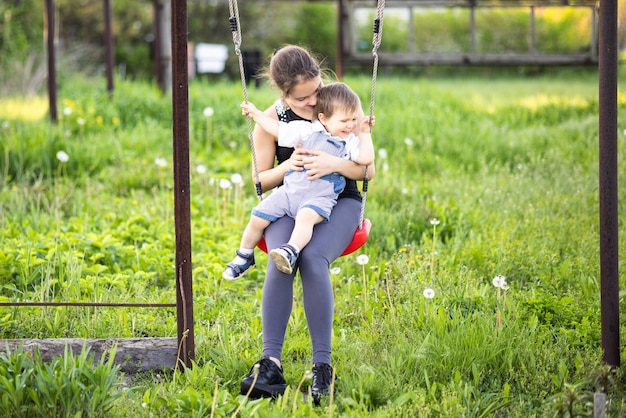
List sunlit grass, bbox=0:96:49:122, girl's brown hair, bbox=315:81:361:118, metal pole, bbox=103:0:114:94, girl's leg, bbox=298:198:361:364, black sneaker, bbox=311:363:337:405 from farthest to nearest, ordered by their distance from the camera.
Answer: metal pole, bbox=103:0:114:94, sunlit grass, bbox=0:96:49:122, girl's brown hair, bbox=315:81:361:118, girl's leg, bbox=298:198:361:364, black sneaker, bbox=311:363:337:405

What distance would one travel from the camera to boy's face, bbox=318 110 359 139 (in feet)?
11.3

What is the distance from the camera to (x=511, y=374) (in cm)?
326

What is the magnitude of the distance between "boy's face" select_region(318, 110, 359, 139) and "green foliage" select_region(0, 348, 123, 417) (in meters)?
1.29

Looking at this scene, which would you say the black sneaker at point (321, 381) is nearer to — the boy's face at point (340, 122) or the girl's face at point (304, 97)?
the boy's face at point (340, 122)

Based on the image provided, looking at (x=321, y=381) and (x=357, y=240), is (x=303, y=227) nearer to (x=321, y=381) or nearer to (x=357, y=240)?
(x=357, y=240)

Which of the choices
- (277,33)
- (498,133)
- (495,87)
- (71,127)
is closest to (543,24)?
(495,87)

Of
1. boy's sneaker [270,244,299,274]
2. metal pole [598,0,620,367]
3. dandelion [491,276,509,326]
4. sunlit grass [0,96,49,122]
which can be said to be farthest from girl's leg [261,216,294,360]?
sunlit grass [0,96,49,122]

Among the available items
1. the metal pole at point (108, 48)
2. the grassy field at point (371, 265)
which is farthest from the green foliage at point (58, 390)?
the metal pole at point (108, 48)

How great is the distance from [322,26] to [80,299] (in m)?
17.3

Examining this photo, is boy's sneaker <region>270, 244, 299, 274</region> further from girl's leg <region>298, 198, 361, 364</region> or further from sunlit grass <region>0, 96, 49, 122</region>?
sunlit grass <region>0, 96, 49, 122</region>

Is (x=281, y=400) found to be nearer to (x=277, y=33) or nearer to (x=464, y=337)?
(x=464, y=337)

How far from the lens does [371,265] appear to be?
4.68m

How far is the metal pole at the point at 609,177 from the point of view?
3174mm

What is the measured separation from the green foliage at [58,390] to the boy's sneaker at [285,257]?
70 centimetres
